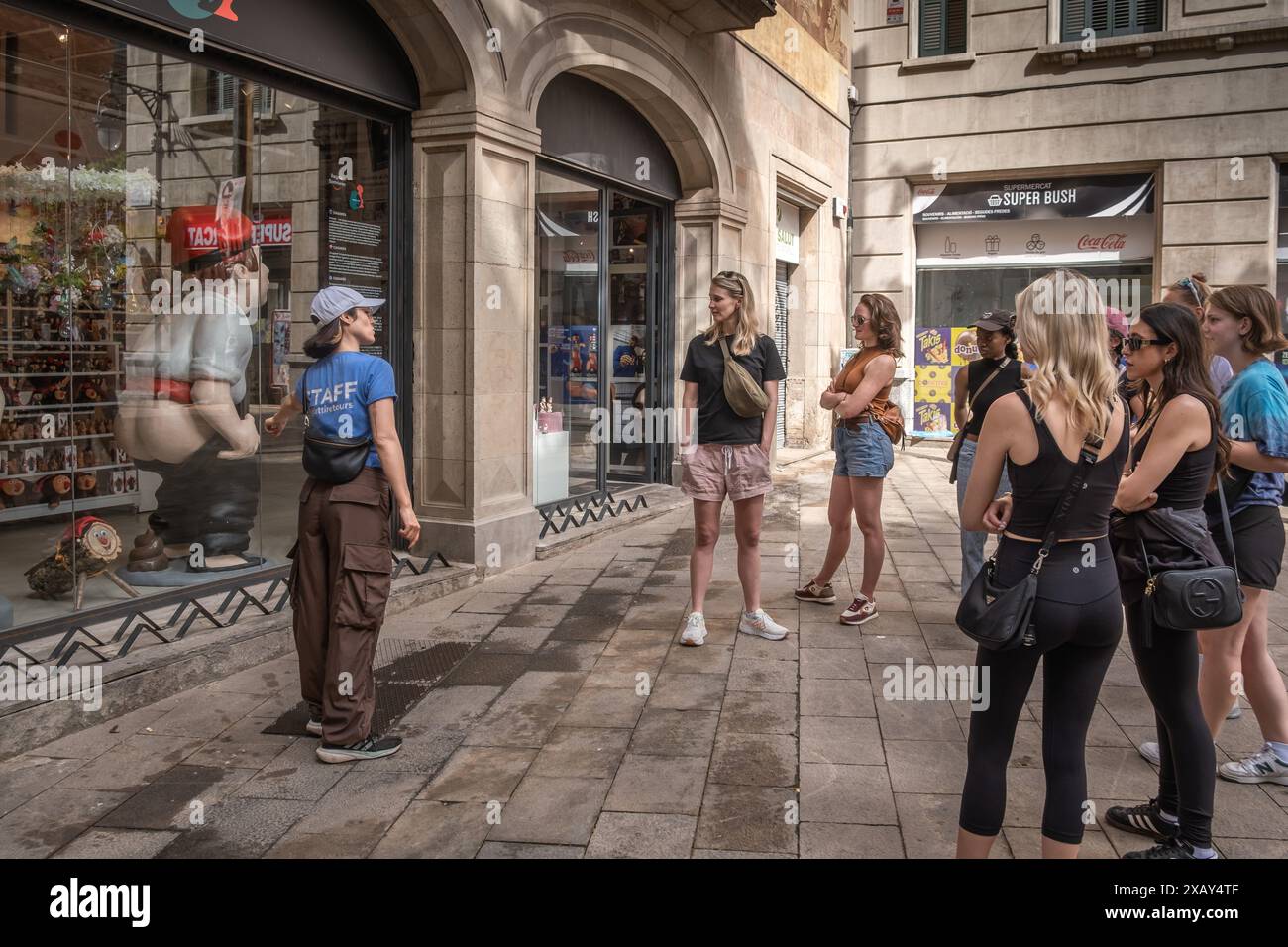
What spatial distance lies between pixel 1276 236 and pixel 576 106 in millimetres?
12588

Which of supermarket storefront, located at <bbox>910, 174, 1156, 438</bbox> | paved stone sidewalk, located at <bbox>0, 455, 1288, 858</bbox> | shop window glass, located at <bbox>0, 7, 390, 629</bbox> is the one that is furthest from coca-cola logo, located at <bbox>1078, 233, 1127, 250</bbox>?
shop window glass, located at <bbox>0, 7, 390, 629</bbox>

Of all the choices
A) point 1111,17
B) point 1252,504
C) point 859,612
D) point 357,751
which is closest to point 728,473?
point 859,612

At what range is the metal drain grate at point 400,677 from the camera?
502 cm

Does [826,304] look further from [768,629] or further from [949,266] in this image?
[768,629]

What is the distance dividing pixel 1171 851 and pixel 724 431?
3.27 meters

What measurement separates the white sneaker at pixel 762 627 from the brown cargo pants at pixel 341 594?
246cm

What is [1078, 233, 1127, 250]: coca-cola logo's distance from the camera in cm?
1827

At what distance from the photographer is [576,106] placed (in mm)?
10125

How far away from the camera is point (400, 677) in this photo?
5672 millimetres

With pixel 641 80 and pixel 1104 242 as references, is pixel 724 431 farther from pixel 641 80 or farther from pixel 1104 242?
pixel 1104 242

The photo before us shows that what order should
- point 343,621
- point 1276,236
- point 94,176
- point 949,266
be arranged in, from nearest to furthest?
point 343,621 < point 94,176 < point 1276,236 < point 949,266
